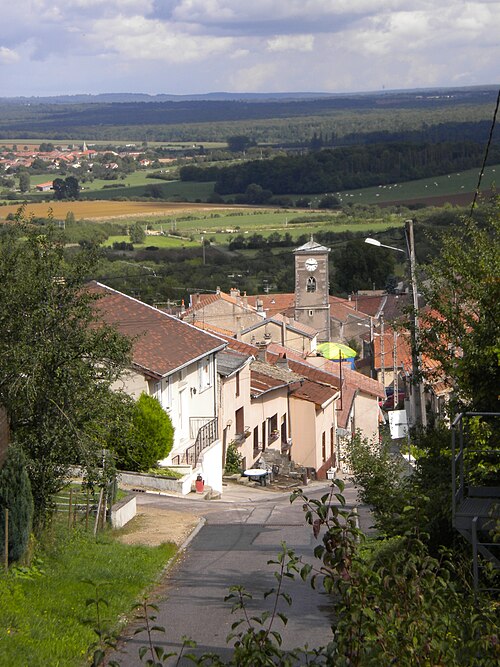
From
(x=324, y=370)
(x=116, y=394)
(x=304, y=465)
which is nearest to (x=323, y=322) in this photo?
(x=324, y=370)

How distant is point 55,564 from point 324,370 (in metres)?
36.2

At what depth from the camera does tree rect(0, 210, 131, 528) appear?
15930mm

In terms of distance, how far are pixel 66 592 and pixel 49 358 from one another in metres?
3.26

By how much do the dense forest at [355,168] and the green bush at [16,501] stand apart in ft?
518

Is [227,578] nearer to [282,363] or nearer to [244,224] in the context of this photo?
[282,363]

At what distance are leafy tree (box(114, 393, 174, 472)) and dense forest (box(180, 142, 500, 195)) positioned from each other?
145m

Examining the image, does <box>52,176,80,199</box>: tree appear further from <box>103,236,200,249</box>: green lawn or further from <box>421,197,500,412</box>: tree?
<box>421,197,500,412</box>: tree

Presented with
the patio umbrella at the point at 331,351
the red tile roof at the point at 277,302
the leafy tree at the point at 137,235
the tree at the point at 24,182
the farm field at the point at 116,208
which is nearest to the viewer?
the patio umbrella at the point at 331,351

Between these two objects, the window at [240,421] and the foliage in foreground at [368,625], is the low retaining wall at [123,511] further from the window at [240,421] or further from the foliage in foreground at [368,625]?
the window at [240,421]

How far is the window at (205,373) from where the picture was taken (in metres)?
34.7

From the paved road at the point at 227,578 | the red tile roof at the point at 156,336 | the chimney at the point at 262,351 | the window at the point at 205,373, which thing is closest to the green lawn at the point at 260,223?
the chimney at the point at 262,351

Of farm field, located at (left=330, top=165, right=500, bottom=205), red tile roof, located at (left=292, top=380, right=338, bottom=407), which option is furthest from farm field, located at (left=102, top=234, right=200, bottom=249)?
red tile roof, located at (left=292, top=380, right=338, bottom=407)

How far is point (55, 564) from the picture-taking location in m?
16.2

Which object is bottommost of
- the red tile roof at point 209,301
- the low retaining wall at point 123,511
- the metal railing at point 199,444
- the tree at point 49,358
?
the red tile roof at point 209,301
